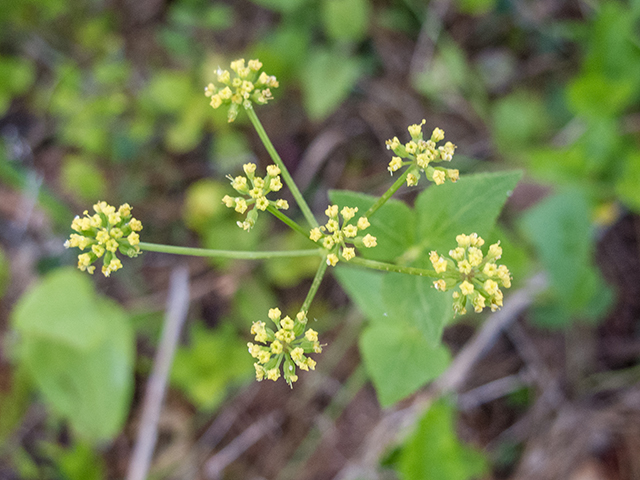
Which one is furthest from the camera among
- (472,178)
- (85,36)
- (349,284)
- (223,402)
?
(85,36)

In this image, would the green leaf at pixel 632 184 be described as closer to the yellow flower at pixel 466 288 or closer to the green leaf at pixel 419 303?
the green leaf at pixel 419 303

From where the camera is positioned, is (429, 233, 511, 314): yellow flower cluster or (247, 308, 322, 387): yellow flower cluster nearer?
(429, 233, 511, 314): yellow flower cluster

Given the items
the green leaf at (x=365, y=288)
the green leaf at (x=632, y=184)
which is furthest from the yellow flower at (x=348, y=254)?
the green leaf at (x=632, y=184)

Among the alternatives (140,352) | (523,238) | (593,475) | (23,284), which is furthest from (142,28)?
(593,475)

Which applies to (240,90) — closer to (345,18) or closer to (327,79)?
(327,79)

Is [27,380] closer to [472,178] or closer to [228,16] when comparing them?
[228,16]

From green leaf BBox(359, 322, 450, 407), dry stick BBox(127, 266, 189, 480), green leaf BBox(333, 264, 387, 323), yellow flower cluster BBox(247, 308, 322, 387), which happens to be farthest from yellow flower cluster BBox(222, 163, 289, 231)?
dry stick BBox(127, 266, 189, 480)

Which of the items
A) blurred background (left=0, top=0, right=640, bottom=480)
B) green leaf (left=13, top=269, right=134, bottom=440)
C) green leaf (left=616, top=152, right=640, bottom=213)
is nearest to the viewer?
green leaf (left=616, top=152, right=640, bottom=213)

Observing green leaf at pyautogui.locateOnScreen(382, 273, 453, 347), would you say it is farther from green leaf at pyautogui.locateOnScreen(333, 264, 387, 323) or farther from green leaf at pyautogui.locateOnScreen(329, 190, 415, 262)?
green leaf at pyautogui.locateOnScreen(333, 264, 387, 323)
